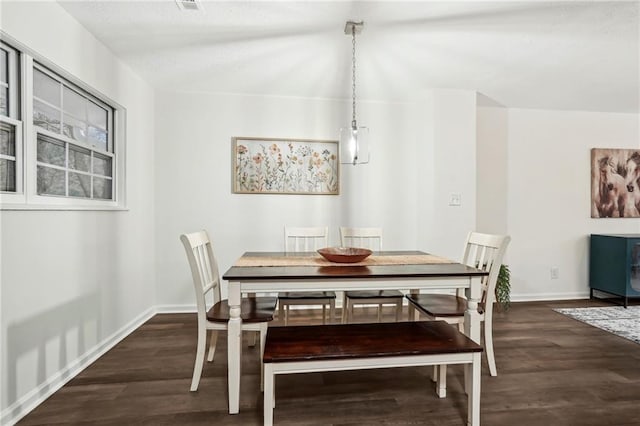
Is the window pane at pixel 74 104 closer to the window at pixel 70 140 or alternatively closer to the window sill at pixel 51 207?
the window at pixel 70 140

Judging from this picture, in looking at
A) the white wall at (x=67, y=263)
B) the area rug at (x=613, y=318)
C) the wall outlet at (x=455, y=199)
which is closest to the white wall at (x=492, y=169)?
the wall outlet at (x=455, y=199)

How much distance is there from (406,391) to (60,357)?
6.71 ft

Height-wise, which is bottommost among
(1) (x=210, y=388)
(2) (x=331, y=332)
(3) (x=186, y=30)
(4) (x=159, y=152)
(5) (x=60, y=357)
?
(1) (x=210, y=388)

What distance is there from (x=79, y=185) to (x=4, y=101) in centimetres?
73

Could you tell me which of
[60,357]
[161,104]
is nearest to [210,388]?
[60,357]

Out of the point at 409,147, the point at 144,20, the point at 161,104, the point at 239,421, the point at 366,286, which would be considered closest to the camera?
the point at 239,421

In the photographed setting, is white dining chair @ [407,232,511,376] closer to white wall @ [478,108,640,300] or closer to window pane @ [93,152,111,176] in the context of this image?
white wall @ [478,108,640,300]

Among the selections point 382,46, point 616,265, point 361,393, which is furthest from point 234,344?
point 616,265

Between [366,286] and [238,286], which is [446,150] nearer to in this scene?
[366,286]

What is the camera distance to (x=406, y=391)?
6.32ft

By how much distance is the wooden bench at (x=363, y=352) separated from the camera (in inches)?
57.7

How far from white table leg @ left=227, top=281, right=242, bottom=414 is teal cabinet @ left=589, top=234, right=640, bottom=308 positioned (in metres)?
4.10

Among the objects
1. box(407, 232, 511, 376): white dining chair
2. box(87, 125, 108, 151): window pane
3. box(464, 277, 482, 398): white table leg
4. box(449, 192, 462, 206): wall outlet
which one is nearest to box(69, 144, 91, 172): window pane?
box(87, 125, 108, 151): window pane

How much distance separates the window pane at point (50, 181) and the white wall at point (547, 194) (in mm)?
3905
